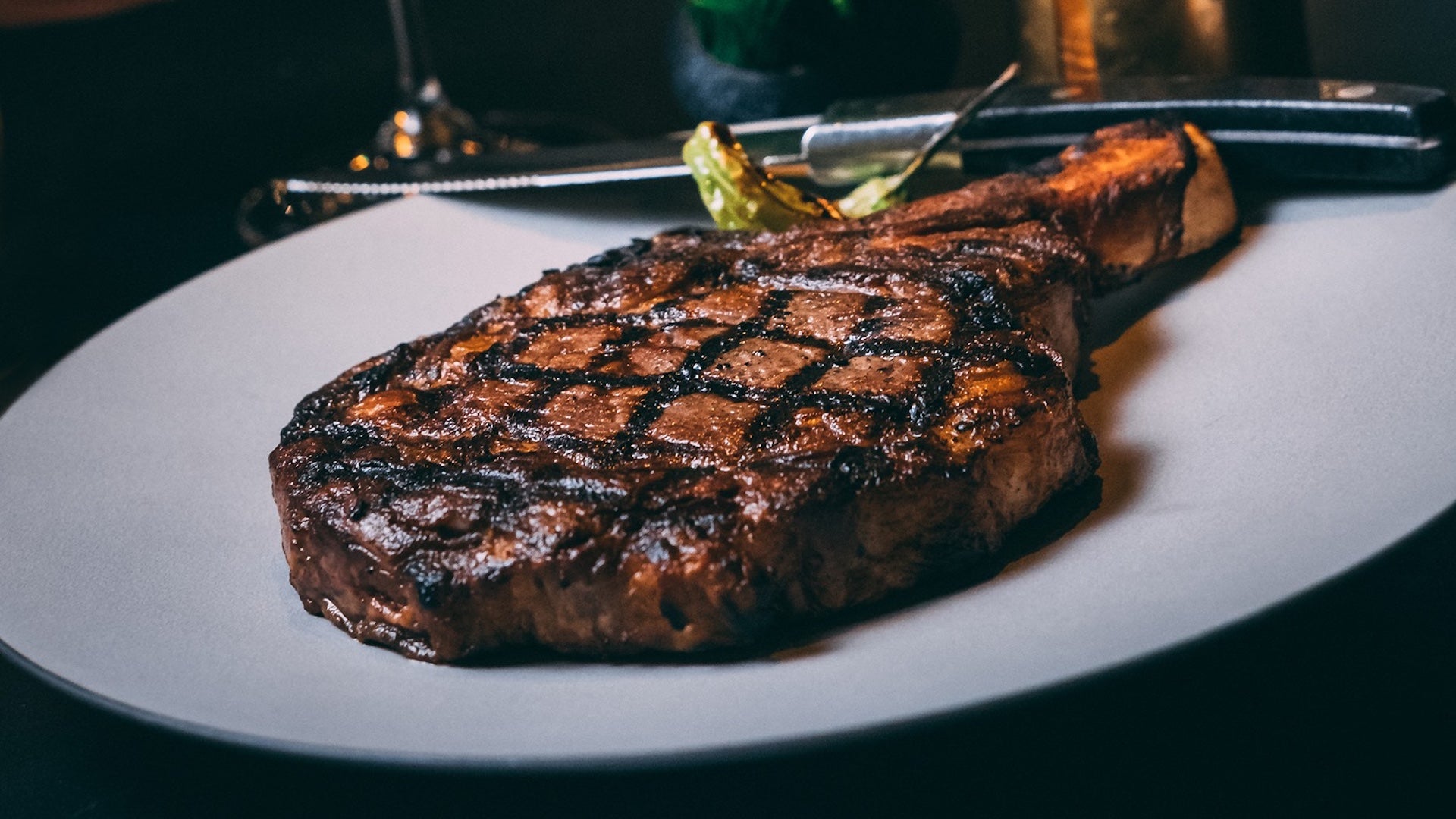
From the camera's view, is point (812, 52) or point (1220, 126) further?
point (812, 52)

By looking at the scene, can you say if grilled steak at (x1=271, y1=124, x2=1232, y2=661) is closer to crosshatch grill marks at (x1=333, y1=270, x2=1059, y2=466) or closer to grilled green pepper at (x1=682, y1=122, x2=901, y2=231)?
crosshatch grill marks at (x1=333, y1=270, x2=1059, y2=466)

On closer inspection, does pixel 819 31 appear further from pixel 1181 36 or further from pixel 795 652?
pixel 795 652

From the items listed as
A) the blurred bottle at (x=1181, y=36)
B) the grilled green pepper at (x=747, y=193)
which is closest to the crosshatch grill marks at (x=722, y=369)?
the grilled green pepper at (x=747, y=193)

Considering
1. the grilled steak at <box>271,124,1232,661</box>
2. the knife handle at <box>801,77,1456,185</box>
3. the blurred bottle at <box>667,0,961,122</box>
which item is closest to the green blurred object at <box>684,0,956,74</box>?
the blurred bottle at <box>667,0,961,122</box>

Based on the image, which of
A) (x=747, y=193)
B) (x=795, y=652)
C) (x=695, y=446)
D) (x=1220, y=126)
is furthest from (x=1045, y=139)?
(x=795, y=652)

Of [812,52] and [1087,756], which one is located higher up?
[812,52]
